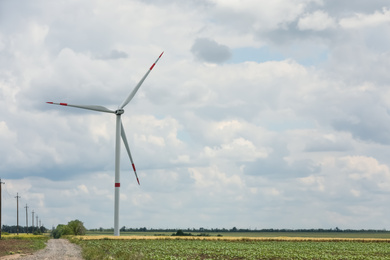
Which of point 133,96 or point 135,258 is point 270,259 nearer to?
point 135,258

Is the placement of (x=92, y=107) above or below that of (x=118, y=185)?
above

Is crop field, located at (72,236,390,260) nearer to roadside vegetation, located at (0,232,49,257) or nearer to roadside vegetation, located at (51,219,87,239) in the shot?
roadside vegetation, located at (0,232,49,257)

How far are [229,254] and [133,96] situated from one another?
50.0 metres

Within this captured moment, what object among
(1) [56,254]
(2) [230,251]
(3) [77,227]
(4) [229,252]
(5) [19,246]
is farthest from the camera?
(3) [77,227]

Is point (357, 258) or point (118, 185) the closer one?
point (357, 258)

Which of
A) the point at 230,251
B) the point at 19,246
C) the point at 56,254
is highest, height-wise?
the point at 230,251

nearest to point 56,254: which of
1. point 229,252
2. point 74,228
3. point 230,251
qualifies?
point 229,252

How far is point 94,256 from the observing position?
160ft

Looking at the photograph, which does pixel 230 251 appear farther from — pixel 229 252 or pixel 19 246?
pixel 19 246

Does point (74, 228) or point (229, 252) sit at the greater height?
point (229, 252)

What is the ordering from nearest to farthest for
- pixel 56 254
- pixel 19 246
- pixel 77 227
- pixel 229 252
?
pixel 229 252 < pixel 56 254 < pixel 19 246 < pixel 77 227

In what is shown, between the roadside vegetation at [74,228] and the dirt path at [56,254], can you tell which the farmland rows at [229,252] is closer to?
the dirt path at [56,254]

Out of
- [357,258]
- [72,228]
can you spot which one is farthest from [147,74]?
[72,228]

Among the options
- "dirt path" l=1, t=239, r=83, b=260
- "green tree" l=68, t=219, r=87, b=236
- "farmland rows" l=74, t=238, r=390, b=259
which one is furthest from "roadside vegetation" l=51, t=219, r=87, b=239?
"farmland rows" l=74, t=238, r=390, b=259
